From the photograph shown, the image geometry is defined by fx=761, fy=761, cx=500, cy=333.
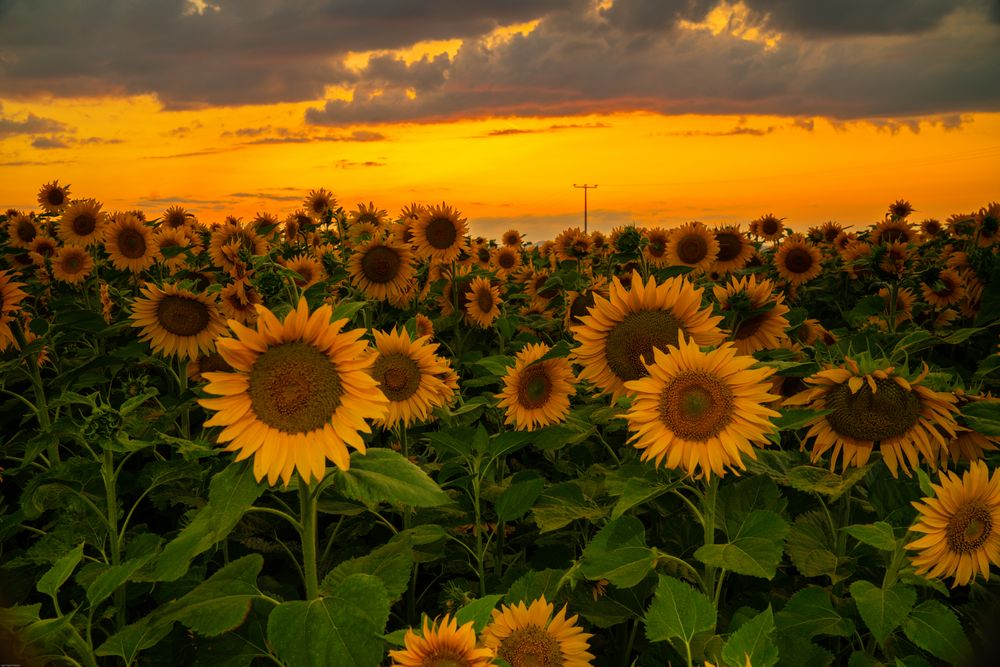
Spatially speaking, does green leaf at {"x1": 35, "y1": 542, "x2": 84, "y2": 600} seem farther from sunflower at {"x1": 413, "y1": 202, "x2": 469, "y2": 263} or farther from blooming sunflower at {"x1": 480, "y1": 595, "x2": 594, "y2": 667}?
sunflower at {"x1": 413, "y1": 202, "x2": 469, "y2": 263}

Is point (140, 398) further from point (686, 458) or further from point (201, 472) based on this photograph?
point (686, 458)

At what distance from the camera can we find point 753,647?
2043 mm

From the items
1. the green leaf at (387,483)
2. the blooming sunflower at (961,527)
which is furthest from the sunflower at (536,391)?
the blooming sunflower at (961,527)

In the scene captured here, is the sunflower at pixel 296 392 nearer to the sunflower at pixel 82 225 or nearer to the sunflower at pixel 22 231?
the sunflower at pixel 82 225

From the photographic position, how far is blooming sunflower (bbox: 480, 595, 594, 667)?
2.58 m

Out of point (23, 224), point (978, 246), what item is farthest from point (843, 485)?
point (23, 224)

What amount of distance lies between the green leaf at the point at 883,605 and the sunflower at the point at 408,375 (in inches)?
86.5

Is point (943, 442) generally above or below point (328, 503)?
above

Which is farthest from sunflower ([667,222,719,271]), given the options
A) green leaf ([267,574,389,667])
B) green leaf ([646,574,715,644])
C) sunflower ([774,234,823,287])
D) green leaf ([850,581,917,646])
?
green leaf ([267,574,389,667])

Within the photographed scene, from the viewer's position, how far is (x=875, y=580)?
3.17 meters

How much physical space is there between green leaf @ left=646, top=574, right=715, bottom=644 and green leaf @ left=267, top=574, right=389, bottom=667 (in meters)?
0.80

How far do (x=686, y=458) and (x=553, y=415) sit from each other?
1443mm

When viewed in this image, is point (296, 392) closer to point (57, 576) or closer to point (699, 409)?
point (57, 576)

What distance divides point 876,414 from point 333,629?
2211mm
